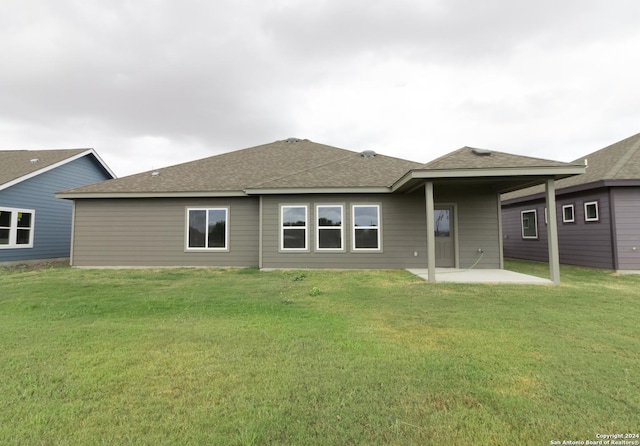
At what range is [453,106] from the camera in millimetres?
17219

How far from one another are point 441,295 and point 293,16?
10019 millimetres

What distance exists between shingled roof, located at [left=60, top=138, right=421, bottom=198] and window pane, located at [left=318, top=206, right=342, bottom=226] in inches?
28.0

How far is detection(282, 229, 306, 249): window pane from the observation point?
31.7 ft

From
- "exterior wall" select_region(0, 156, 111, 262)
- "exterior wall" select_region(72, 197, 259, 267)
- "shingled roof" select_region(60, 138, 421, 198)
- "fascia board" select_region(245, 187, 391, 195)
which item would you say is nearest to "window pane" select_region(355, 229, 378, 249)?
"fascia board" select_region(245, 187, 391, 195)

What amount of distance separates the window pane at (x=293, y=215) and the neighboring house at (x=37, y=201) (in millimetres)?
10264

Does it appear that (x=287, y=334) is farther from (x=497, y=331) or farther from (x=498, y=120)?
(x=498, y=120)

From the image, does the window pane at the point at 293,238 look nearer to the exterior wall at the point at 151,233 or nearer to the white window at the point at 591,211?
the exterior wall at the point at 151,233

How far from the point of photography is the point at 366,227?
955 centimetres

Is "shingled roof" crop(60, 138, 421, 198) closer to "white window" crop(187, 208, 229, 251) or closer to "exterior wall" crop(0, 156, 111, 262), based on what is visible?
"white window" crop(187, 208, 229, 251)

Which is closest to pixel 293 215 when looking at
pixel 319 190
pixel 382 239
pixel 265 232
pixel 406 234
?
pixel 265 232

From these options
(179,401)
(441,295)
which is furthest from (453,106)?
(179,401)

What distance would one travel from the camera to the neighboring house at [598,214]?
895 centimetres

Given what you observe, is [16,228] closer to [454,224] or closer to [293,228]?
[293,228]

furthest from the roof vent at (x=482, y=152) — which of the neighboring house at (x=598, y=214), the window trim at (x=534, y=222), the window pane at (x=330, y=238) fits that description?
the window trim at (x=534, y=222)
